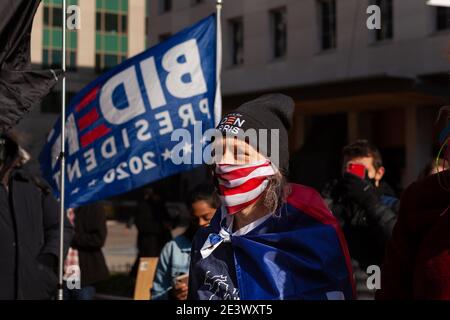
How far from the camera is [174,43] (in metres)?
6.91

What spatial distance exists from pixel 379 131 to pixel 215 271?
24.9 meters

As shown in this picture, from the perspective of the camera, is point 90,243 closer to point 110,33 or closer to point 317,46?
point 317,46

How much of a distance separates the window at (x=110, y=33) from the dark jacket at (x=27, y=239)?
46.9 m

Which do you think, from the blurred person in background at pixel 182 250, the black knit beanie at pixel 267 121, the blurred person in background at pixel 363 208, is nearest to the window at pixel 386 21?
the blurred person in background at pixel 363 208

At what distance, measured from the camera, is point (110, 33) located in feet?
176

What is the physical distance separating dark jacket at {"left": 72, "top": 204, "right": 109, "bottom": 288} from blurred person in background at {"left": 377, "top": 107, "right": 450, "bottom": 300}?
235 inches

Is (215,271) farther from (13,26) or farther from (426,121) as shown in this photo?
(426,121)

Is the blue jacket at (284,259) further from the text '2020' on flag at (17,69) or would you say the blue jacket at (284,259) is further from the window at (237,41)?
the window at (237,41)

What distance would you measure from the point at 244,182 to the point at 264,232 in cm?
20

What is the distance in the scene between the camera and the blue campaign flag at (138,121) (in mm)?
6535

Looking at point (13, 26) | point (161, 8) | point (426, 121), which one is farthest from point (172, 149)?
point (161, 8)

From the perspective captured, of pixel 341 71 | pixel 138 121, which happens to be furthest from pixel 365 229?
pixel 341 71

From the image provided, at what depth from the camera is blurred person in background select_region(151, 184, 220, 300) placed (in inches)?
209
